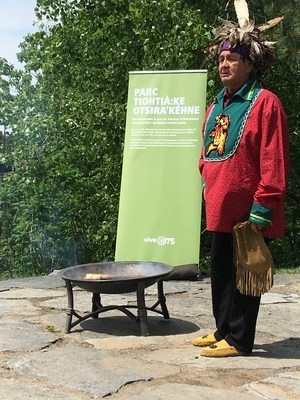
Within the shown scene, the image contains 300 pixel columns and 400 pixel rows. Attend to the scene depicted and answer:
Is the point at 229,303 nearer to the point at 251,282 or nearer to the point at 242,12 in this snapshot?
the point at 251,282

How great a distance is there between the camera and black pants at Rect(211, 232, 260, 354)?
3914 millimetres

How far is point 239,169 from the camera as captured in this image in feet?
12.5

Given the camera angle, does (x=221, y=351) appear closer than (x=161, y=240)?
Yes

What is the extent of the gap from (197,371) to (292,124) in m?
9.27

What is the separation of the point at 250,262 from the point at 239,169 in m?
0.53

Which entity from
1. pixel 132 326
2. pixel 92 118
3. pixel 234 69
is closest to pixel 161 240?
pixel 132 326

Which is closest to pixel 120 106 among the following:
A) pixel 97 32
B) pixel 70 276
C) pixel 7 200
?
pixel 97 32

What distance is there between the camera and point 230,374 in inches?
141

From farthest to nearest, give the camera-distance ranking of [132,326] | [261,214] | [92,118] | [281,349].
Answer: [92,118]
[132,326]
[281,349]
[261,214]

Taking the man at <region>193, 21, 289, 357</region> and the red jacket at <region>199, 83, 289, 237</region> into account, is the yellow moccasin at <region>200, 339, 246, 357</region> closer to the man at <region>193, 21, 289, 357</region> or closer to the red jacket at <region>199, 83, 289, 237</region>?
the man at <region>193, 21, 289, 357</region>

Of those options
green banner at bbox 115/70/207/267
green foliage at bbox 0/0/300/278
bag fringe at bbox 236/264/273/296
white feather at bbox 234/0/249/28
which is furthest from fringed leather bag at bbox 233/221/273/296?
green foliage at bbox 0/0/300/278

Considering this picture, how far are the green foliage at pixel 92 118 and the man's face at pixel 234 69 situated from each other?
18.4 ft

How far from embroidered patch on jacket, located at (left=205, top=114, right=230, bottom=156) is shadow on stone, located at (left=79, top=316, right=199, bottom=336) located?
1.39m

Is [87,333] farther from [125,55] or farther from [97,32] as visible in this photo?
[97,32]
